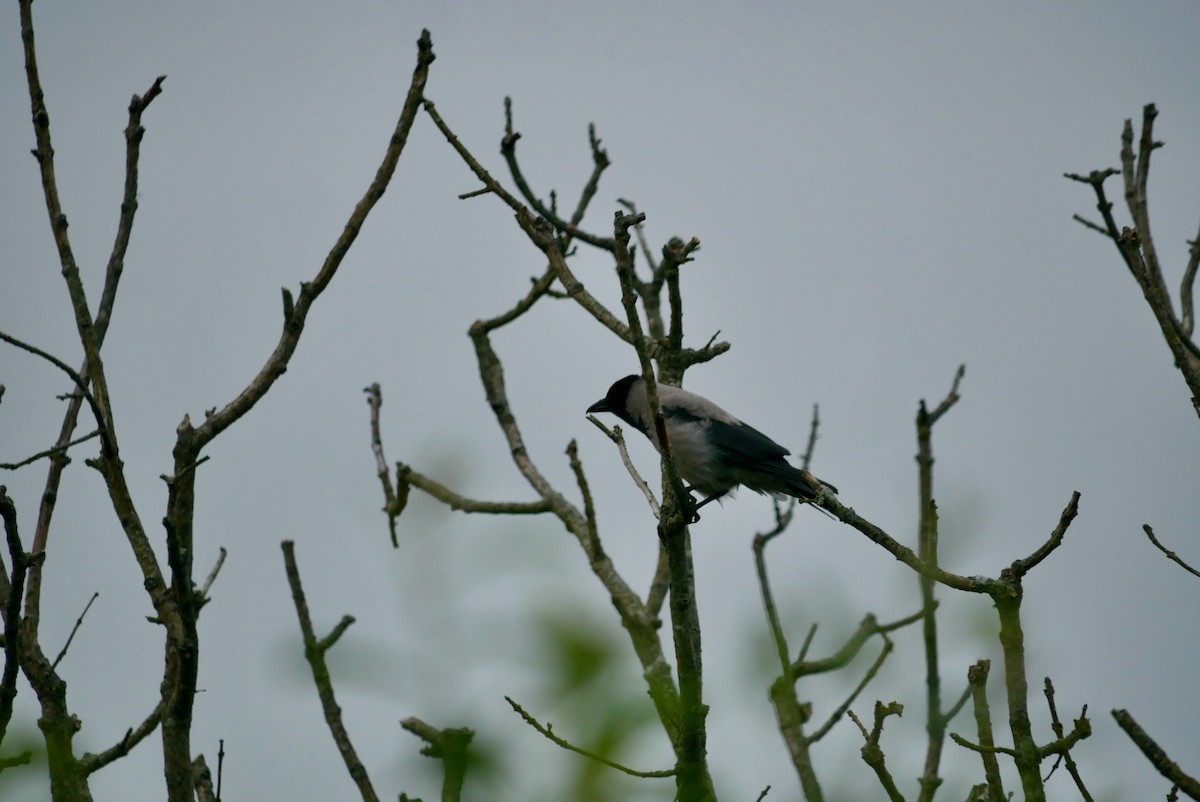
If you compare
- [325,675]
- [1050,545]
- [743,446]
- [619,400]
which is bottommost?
[1050,545]

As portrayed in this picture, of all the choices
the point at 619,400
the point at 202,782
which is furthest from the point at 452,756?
the point at 619,400

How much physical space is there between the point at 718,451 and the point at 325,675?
13.4 ft

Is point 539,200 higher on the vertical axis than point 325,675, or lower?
higher

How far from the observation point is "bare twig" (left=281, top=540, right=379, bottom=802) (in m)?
4.52

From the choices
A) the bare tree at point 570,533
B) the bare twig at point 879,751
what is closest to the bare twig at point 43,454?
the bare tree at point 570,533

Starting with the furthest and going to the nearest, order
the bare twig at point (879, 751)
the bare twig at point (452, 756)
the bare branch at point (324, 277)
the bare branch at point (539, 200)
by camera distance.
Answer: the bare branch at point (539, 200) < the bare branch at point (324, 277) < the bare twig at point (879, 751) < the bare twig at point (452, 756)

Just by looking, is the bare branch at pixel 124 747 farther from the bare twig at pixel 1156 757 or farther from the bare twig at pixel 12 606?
the bare twig at pixel 1156 757

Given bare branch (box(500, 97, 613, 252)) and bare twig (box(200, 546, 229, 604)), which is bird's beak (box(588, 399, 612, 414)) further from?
bare twig (box(200, 546, 229, 604))

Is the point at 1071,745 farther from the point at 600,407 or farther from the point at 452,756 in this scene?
the point at 600,407

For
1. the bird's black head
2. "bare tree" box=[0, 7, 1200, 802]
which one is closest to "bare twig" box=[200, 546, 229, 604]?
"bare tree" box=[0, 7, 1200, 802]

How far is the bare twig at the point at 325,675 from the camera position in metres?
4.52

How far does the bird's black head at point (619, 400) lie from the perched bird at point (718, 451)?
90 cm

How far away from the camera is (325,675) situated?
4922mm

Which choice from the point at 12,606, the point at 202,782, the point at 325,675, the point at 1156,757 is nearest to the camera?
the point at 1156,757
